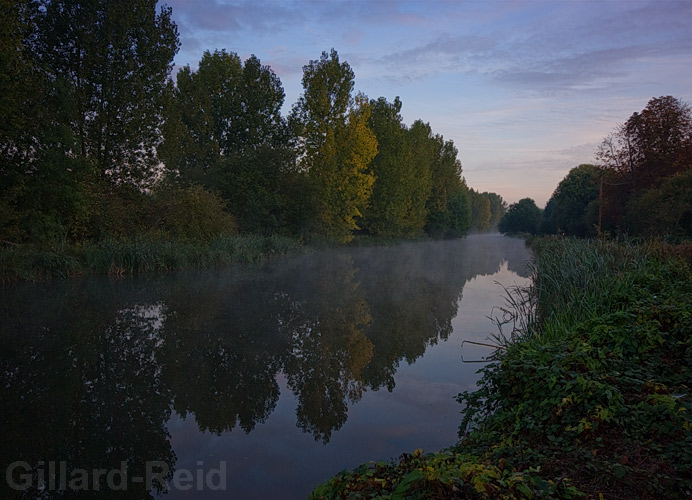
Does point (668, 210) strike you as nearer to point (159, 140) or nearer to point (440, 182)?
point (159, 140)

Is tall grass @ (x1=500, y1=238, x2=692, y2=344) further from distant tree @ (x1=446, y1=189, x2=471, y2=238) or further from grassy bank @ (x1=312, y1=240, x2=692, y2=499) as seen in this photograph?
distant tree @ (x1=446, y1=189, x2=471, y2=238)

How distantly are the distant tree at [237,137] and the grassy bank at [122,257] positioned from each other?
573 centimetres

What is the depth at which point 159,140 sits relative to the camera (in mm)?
23312

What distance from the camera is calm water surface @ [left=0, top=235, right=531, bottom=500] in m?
4.06

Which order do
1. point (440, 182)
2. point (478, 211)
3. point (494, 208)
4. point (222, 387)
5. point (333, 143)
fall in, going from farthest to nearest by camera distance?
point (494, 208) < point (478, 211) < point (440, 182) < point (333, 143) < point (222, 387)

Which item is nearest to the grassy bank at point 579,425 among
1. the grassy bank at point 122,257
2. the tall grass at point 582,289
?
the tall grass at point 582,289

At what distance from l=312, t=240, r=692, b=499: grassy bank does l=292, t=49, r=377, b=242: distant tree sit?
2746 cm

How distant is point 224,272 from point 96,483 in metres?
16.8

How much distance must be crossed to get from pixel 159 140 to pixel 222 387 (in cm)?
2020

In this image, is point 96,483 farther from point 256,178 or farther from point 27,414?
point 256,178

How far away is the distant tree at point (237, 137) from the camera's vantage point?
3127 cm

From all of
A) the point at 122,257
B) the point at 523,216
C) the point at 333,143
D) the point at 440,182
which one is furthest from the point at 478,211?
the point at 122,257

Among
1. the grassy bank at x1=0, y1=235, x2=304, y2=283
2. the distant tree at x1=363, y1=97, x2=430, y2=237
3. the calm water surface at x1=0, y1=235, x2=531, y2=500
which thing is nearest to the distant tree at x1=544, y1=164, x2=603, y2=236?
the distant tree at x1=363, y1=97, x2=430, y2=237

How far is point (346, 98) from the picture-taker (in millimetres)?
32531
